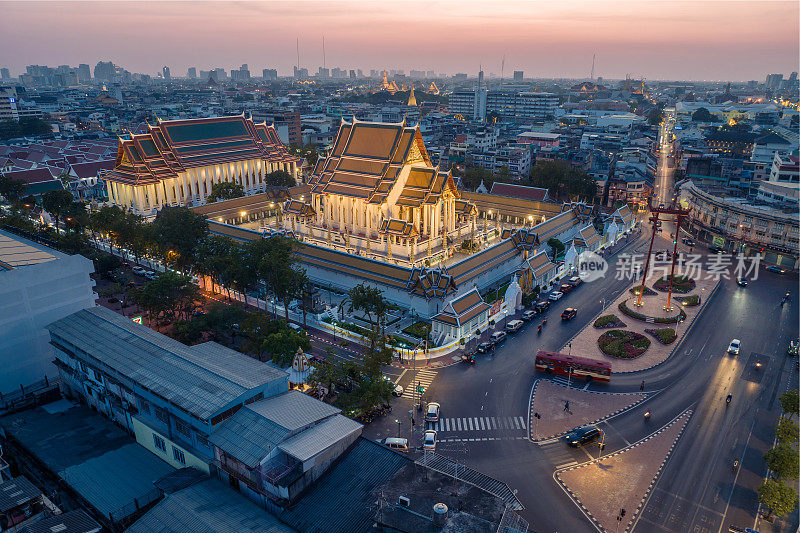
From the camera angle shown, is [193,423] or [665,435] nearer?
[193,423]

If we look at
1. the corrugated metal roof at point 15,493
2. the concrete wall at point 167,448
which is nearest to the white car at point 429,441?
the concrete wall at point 167,448

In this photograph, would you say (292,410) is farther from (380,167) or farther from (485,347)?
(380,167)

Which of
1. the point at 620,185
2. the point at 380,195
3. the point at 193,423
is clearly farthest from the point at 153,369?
the point at 620,185

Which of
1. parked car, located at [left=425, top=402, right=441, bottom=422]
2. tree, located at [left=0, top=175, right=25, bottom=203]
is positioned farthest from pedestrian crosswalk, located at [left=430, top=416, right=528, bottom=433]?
tree, located at [left=0, top=175, right=25, bottom=203]

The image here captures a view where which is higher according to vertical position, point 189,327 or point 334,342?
point 189,327

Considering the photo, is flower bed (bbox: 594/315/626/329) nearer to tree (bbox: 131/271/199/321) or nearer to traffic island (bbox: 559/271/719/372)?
traffic island (bbox: 559/271/719/372)

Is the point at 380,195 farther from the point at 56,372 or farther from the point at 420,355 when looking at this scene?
the point at 56,372
